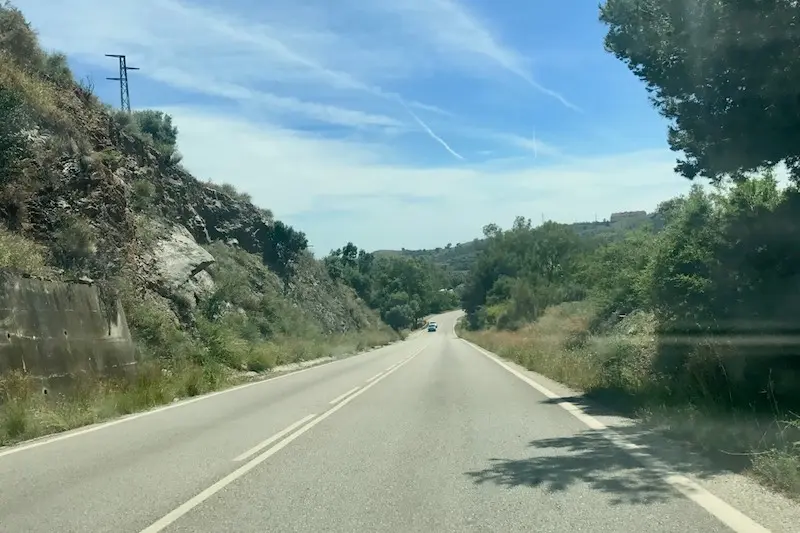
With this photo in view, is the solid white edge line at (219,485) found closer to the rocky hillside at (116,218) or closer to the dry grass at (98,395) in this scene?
the dry grass at (98,395)

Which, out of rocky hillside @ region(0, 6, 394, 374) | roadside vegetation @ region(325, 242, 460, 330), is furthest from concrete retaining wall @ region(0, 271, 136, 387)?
roadside vegetation @ region(325, 242, 460, 330)

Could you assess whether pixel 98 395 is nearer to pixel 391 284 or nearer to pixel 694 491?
pixel 694 491

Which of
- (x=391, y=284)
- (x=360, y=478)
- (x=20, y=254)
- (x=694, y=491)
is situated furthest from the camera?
(x=391, y=284)

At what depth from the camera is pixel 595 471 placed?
27.8 feet

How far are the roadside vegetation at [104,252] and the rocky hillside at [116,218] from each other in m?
0.07

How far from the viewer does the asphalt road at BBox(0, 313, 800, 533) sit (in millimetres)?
6699

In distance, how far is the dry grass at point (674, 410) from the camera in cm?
791

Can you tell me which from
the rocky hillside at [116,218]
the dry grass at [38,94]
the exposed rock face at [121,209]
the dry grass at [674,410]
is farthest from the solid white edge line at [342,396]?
the dry grass at [38,94]

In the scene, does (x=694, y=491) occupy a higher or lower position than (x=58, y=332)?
lower

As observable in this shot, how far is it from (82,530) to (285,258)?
184 feet

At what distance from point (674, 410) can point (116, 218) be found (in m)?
24.3

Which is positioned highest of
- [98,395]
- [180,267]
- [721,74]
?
[721,74]

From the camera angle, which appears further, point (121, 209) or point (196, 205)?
point (196, 205)

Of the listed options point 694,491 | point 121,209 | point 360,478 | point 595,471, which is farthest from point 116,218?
point 694,491
